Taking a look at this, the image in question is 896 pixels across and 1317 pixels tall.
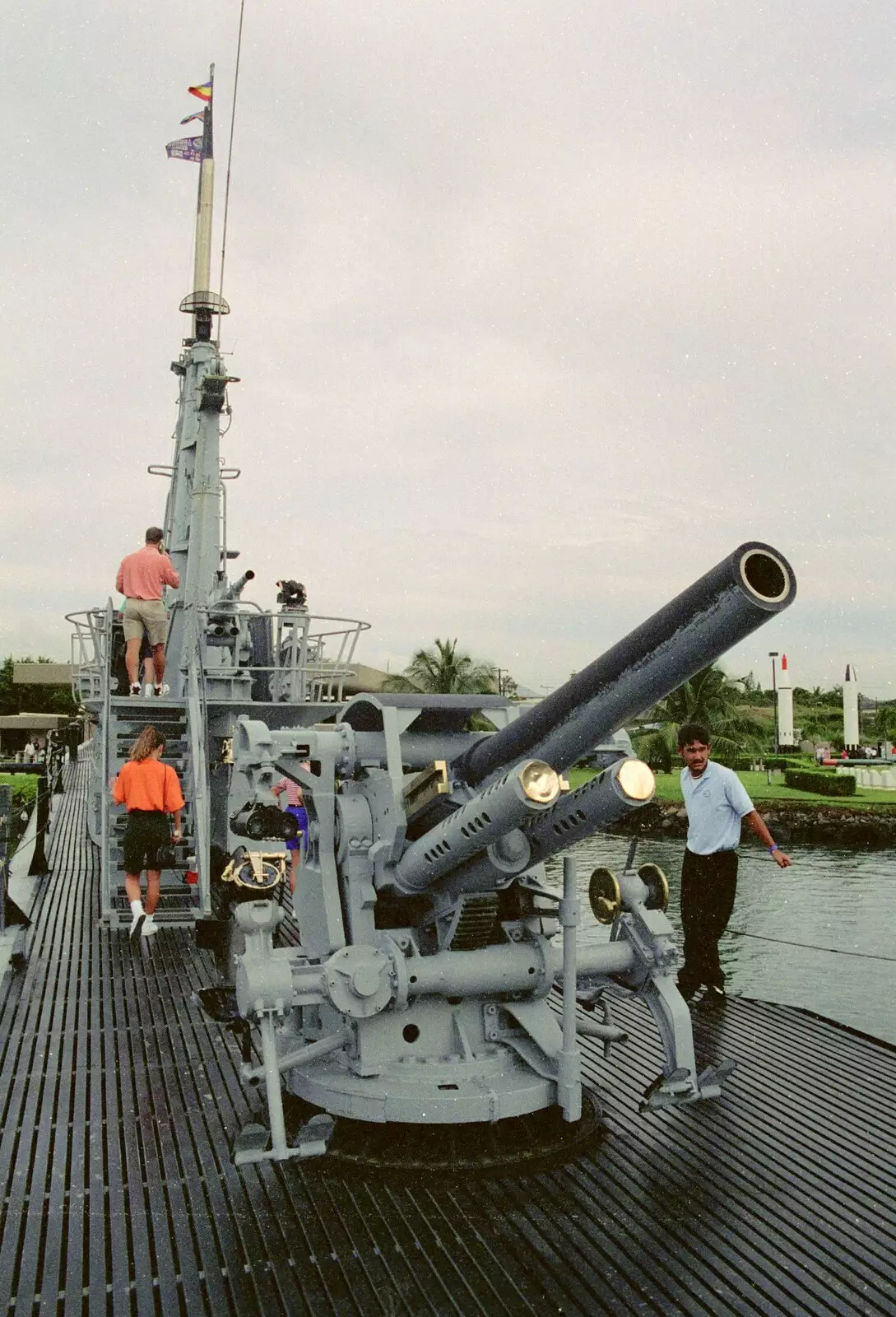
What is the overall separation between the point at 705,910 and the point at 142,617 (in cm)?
623

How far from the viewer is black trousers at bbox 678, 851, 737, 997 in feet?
21.5

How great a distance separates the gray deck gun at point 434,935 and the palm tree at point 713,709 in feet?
80.7

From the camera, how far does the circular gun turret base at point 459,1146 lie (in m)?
4.24

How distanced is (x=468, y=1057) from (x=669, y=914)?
803 cm

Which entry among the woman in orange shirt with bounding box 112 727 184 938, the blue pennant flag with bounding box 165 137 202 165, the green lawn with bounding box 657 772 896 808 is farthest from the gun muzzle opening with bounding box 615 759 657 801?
the green lawn with bounding box 657 772 896 808

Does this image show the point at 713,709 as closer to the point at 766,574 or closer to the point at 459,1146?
the point at 459,1146

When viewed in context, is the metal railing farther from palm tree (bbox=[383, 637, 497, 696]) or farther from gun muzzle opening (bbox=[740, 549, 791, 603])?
palm tree (bbox=[383, 637, 497, 696])

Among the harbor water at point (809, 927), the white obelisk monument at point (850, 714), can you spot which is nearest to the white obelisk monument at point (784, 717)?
the white obelisk monument at point (850, 714)

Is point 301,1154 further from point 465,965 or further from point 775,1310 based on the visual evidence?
point 775,1310

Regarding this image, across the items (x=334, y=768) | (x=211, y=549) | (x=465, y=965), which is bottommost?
(x=465, y=965)

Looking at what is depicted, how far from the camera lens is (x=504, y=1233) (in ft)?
12.2

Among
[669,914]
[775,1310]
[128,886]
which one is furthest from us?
[669,914]

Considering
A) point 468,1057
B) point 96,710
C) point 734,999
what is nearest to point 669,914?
point 734,999

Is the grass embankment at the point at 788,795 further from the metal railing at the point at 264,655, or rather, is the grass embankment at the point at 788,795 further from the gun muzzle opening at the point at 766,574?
the gun muzzle opening at the point at 766,574
